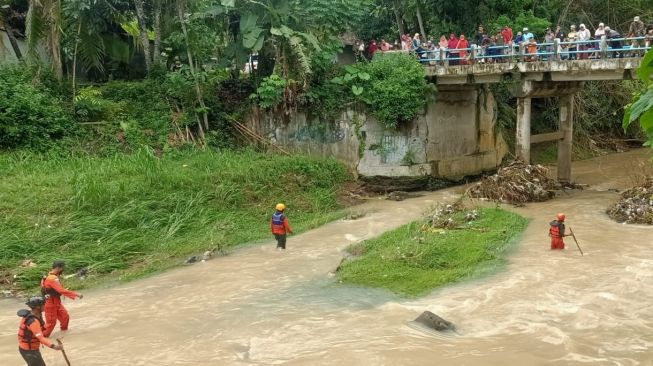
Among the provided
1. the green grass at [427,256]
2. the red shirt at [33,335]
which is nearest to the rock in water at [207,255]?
the green grass at [427,256]

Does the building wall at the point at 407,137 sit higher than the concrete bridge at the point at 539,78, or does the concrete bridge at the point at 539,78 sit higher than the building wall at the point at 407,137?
the concrete bridge at the point at 539,78

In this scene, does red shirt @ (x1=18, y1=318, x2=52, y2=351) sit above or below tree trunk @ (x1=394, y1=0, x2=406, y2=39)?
below

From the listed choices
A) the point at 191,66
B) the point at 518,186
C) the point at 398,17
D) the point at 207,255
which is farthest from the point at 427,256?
the point at 398,17

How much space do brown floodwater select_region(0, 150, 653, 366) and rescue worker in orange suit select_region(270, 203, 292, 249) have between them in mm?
306

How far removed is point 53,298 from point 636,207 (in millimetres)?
12772

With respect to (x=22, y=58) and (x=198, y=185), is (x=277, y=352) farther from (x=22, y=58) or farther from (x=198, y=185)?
(x=22, y=58)

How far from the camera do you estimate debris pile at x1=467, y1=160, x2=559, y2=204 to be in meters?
17.3

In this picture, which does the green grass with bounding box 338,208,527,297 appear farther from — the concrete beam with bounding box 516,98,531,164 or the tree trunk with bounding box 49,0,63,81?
the tree trunk with bounding box 49,0,63,81

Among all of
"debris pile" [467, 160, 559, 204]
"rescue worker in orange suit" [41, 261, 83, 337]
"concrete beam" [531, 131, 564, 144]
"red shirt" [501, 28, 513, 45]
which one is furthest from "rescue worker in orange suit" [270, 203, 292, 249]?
"red shirt" [501, 28, 513, 45]

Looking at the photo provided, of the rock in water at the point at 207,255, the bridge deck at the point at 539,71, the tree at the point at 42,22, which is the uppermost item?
the tree at the point at 42,22

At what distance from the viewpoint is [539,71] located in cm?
1733

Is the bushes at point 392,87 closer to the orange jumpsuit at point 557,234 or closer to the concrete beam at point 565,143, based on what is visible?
the concrete beam at point 565,143

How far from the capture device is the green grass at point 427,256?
407 inches

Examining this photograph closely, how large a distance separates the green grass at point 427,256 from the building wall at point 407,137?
5844mm
